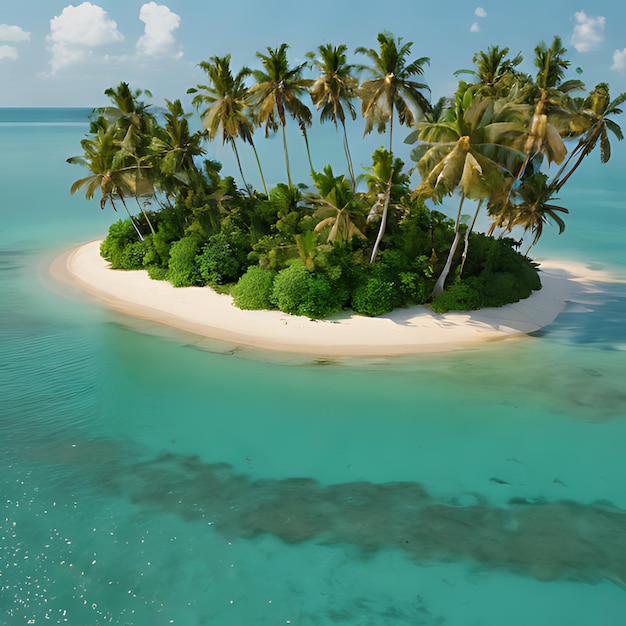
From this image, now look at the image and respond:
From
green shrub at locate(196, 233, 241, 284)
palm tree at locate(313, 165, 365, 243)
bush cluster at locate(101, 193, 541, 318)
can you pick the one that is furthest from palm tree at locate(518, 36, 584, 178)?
green shrub at locate(196, 233, 241, 284)

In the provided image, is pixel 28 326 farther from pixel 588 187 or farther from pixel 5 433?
pixel 588 187

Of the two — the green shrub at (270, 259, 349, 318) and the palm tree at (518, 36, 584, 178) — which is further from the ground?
the palm tree at (518, 36, 584, 178)

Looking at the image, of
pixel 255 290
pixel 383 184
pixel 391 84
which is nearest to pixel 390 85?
pixel 391 84

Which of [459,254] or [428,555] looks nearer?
[428,555]

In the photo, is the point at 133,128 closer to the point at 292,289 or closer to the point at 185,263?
the point at 185,263

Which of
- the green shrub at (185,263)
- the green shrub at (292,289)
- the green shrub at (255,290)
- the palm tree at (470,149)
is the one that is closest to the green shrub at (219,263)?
the green shrub at (185,263)

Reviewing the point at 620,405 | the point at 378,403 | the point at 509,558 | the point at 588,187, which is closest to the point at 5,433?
the point at 378,403

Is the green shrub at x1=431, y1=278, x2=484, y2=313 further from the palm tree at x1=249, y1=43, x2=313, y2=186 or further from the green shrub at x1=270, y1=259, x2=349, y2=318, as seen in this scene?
the palm tree at x1=249, y1=43, x2=313, y2=186
